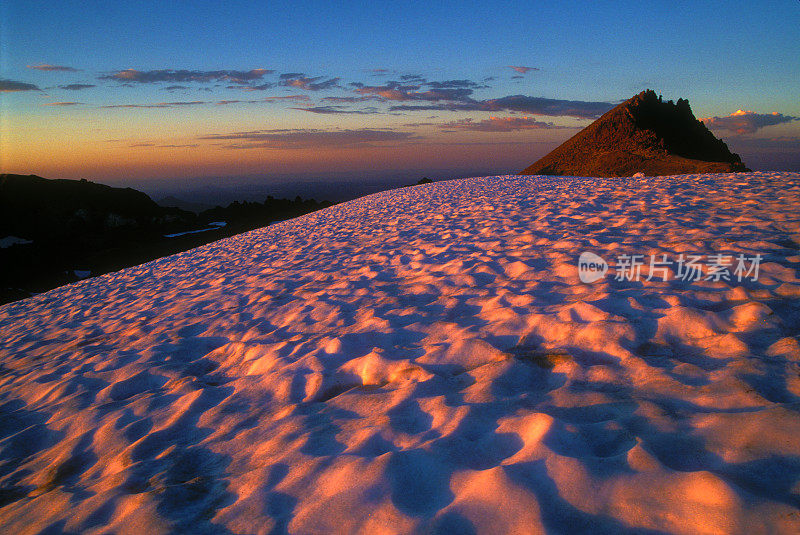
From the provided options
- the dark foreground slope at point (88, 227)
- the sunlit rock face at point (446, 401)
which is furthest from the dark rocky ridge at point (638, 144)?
the sunlit rock face at point (446, 401)

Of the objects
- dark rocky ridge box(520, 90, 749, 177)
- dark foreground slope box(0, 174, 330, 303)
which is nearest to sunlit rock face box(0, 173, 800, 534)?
dark foreground slope box(0, 174, 330, 303)

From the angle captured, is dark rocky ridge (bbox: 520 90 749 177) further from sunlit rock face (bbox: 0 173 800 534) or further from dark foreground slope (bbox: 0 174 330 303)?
sunlit rock face (bbox: 0 173 800 534)

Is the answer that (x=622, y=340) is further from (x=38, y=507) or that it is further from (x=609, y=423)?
(x=38, y=507)

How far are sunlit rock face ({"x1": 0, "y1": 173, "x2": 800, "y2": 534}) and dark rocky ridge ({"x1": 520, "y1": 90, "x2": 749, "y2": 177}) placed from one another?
38.7 metres

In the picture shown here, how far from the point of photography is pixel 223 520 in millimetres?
1975

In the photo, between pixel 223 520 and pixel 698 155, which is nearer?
pixel 223 520

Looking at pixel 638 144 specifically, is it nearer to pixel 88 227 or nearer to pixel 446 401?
pixel 446 401

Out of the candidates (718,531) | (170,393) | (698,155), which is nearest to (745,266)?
(718,531)

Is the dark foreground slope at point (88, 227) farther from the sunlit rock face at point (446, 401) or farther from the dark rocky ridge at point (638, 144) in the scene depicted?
the dark rocky ridge at point (638, 144)

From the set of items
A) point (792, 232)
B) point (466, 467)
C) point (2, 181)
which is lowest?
point (466, 467)

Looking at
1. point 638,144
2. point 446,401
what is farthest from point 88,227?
point 638,144

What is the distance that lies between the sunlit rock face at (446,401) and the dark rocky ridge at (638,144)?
3869 cm

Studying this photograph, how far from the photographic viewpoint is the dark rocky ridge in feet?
131

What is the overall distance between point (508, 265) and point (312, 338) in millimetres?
3040
